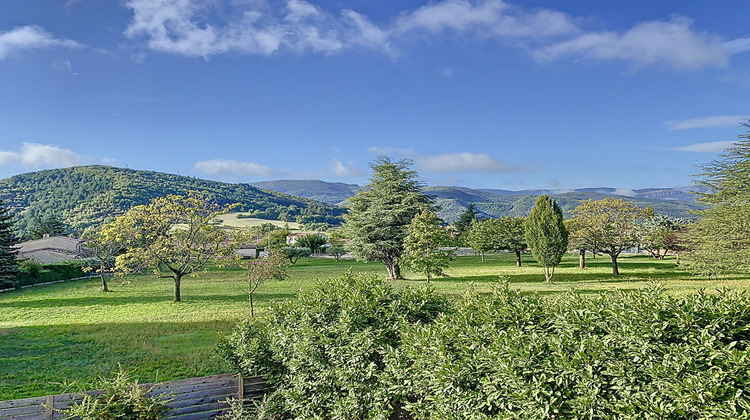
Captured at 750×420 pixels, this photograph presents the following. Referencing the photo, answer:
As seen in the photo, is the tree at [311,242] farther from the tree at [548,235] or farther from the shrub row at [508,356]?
the shrub row at [508,356]

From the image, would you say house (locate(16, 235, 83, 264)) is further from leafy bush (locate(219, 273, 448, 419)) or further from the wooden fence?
leafy bush (locate(219, 273, 448, 419))

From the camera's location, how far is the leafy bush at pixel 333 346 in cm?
508

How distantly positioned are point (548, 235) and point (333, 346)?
841 inches

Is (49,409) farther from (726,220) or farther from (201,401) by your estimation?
(726,220)

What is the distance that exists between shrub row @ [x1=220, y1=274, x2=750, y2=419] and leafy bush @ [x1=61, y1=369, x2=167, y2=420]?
1356 mm

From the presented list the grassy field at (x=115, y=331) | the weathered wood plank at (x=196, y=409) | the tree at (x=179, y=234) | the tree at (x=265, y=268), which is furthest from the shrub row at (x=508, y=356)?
the tree at (x=179, y=234)

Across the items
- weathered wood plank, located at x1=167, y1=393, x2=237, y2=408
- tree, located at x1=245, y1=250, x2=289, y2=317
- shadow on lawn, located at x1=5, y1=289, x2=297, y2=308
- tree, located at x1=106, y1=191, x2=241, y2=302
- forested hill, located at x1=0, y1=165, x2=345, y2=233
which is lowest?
shadow on lawn, located at x1=5, y1=289, x2=297, y2=308

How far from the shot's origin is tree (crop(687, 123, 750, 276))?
20219 mm

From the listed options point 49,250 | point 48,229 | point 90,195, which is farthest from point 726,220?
point 90,195

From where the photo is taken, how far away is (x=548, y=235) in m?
23.6

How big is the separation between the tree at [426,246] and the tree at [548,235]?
Result: 6067mm

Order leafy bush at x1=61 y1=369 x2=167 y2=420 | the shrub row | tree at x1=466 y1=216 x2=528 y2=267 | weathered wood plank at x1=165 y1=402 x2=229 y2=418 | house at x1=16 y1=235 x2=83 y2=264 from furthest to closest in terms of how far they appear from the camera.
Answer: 1. house at x1=16 y1=235 x2=83 y2=264
2. tree at x1=466 y1=216 x2=528 y2=267
3. weathered wood plank at x1=165 y1=402 x2=229 y2=418
4. leafy bush at x1=61 y1=369 x2=167 y2=420
5. the shrub row

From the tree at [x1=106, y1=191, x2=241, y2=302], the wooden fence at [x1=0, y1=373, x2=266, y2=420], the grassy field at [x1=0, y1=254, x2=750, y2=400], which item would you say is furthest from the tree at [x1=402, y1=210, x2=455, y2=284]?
the wooden fence at [x1=0, y1=373, x2=266, y2=420]

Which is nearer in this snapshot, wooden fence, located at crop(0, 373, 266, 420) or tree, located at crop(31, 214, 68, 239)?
wooden fence, located at crop(0, 373, 266, 420)
